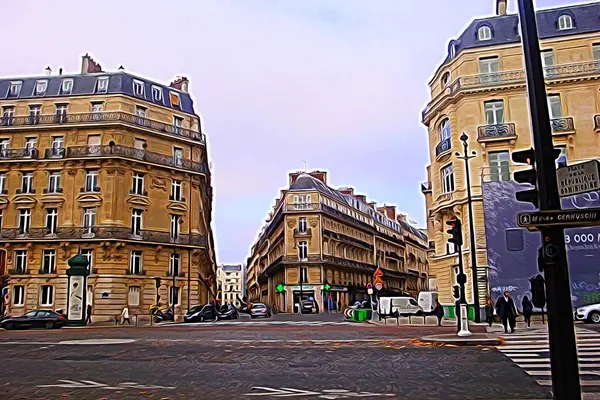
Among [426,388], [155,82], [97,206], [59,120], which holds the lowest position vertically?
[426,388]

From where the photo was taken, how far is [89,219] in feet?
142

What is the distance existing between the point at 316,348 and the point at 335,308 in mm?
58993

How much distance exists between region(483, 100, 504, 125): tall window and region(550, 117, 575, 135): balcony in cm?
298

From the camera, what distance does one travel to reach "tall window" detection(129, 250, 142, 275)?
141 ft

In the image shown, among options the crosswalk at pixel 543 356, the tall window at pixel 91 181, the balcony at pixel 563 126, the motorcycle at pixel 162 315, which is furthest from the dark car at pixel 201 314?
the balcony at pixel 563 126

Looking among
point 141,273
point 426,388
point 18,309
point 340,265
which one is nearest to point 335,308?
point 340,265

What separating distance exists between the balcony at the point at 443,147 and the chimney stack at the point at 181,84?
1009 inches

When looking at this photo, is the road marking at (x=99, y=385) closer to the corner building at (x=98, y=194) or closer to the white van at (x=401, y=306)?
the white van at (x=401, y=306)

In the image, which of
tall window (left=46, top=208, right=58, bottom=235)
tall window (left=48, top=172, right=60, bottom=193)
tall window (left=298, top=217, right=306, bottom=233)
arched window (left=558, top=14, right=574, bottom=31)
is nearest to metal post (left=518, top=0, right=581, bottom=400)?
arched window (left=558, top=14, right=574, bottom=31)

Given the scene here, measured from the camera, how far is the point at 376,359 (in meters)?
13.2

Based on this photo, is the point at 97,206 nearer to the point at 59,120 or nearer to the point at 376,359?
the point at 59,120

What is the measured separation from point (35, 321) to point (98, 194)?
12.7 meters

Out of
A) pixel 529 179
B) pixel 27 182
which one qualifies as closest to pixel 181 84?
pixel 27 182

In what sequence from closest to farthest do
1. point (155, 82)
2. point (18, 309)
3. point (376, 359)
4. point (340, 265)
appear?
point (376, 359) → point (18, 309) → point (155, 82) → point (340, 265)
